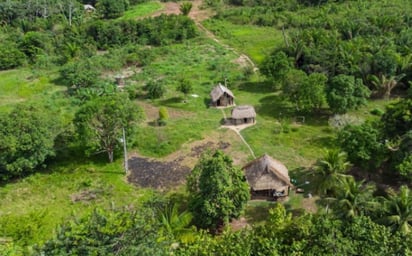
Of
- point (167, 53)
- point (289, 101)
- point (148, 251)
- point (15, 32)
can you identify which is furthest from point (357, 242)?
point (15, 32)

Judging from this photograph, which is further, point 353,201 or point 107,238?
point 353,201

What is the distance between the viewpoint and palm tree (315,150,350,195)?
25.0 m

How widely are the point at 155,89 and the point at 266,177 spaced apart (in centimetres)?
1898

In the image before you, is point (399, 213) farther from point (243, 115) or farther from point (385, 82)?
point (385, 82)

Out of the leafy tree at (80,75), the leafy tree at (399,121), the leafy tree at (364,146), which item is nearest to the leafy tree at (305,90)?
the leafy tree at (399,121)

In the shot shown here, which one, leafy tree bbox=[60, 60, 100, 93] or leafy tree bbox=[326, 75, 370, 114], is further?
leafy tree bbox=[60, 60, 100, 93]

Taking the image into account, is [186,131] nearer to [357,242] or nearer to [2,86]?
[357,242]

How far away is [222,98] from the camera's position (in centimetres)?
4056

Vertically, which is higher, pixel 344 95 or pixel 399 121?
pixel 344 95

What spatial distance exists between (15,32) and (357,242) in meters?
56.5

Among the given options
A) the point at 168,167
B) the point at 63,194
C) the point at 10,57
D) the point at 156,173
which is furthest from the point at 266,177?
the point at 10,57

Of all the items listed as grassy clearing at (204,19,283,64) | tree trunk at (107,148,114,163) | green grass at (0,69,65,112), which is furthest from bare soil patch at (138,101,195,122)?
grassy clearing at (204,19,283,64)

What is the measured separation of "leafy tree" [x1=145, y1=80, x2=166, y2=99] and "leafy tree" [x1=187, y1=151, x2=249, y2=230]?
742 inches

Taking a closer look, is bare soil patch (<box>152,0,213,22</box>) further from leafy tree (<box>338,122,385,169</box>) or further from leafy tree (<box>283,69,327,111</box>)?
leafy tree (<box>338,122,385,169</box>)
